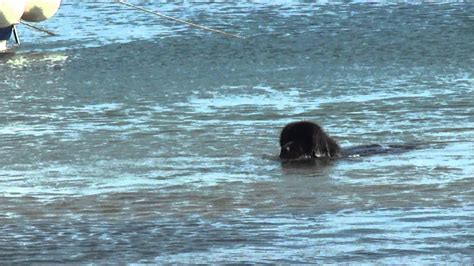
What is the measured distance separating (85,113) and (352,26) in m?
9.72

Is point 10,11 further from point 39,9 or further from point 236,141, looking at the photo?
point 236,141

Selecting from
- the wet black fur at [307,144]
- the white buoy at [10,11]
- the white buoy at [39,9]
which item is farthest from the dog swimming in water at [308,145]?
the white buoy at [39,9]

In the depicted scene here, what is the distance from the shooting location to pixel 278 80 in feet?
56.9

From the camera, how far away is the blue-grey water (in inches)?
312

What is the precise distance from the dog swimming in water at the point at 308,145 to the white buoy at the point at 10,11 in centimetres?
1120

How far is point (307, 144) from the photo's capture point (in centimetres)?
1137

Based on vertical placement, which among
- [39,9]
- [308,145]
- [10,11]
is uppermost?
[308,145]

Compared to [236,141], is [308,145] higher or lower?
higher

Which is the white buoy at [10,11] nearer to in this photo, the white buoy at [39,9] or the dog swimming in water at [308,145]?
the white buoy at [39,9]

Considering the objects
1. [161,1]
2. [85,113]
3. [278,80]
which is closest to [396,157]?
[85,113]

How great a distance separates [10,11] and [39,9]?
131 centimetres

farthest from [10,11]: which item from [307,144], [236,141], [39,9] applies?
[307,144]

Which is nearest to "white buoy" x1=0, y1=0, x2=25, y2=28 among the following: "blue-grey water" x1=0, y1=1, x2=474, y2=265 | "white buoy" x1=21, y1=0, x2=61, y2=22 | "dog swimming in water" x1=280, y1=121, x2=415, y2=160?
"blue-grey water" x1=0, y1=1, x2=474, y2=265

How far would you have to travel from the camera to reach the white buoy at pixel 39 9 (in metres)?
23.2
